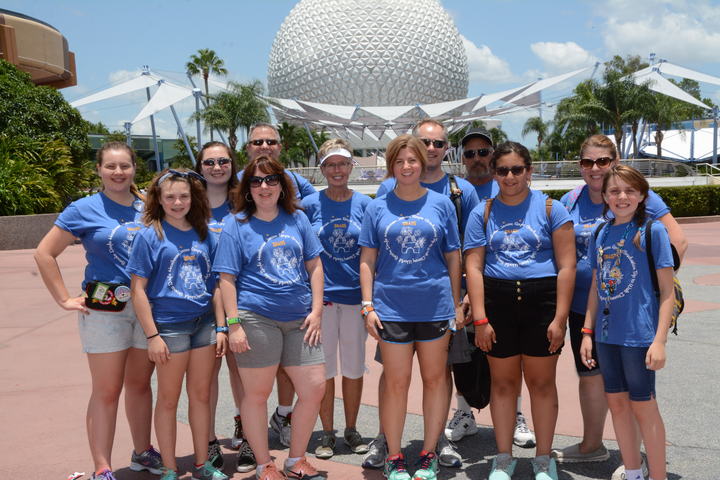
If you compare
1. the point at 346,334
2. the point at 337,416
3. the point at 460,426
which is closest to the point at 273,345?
the point at 346,334

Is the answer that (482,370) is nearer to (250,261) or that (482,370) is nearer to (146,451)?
(250,261)

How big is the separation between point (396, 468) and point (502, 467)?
0.61m

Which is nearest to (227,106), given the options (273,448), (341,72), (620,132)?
(341,72)

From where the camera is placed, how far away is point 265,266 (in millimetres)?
3643

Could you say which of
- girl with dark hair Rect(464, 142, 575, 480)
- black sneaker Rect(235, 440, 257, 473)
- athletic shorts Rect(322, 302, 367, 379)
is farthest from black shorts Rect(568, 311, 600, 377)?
black sneaker Rect(235, 440, 257, 473)

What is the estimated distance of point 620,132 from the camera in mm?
38656

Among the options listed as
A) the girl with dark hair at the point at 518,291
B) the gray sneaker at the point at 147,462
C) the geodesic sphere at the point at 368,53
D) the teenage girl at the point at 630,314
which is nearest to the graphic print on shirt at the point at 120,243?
the gray sneaker at the point at 147,462

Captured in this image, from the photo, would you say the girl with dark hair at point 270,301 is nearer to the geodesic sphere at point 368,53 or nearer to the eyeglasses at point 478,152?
the eyeglasses at point 478,152

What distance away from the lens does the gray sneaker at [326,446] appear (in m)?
4.13

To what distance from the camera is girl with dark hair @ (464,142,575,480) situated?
3.63m

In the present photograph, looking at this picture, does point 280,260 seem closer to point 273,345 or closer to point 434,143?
point 273,345

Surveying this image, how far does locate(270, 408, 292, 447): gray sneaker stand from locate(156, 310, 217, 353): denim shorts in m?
1.06

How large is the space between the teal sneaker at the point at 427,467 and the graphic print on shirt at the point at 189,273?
157cm

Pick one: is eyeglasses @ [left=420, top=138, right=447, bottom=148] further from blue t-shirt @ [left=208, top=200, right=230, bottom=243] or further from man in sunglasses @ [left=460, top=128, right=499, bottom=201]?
blue t-shirt @ [left=208, top=200, right=230, bottom=243]
